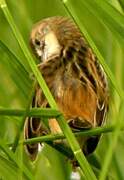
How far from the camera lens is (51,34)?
154 inches

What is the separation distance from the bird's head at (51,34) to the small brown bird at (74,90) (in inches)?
1.9

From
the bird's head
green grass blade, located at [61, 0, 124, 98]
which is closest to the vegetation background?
green grass blade, located at [61, 0, 124, 98]

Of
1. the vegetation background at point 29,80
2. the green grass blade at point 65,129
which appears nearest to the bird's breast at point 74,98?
the vegetation background at point 29,80

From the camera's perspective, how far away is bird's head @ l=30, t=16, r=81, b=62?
12.2ft

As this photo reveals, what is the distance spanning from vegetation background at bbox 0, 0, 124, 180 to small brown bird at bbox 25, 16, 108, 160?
76 millimetres

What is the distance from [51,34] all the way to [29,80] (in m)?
0.81

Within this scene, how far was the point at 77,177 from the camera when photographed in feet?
9.86

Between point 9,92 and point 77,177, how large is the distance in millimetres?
1005

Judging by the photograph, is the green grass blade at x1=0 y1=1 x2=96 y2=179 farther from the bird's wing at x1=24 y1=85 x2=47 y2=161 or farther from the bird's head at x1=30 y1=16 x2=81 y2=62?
the bird's head at x1=30 y1=16 x2=81 y2=62

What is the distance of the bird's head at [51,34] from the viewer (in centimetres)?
372

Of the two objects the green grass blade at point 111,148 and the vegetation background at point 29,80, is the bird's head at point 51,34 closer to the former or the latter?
the vegetation background at point 29,80

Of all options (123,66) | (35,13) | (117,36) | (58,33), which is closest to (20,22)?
(35,13)

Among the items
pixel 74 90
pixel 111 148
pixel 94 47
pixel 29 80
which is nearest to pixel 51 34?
pixel 29 80

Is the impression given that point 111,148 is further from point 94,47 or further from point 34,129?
point 34,129
